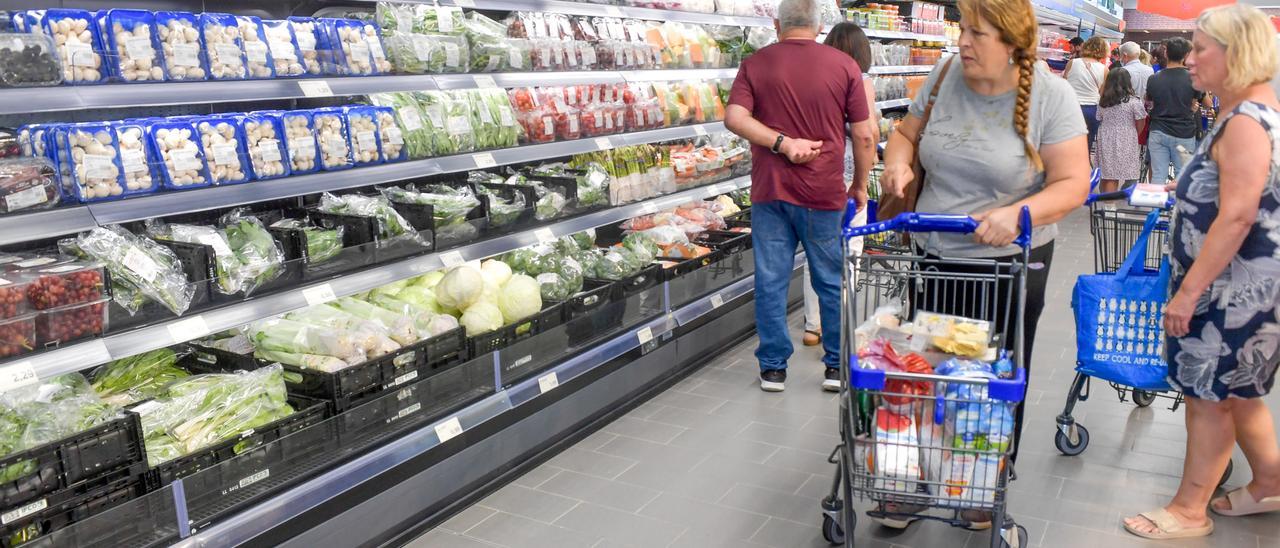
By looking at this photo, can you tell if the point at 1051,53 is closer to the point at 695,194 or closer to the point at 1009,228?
the point at 695,194

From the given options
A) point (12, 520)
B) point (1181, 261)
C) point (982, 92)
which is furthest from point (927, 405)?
point (12, 520)

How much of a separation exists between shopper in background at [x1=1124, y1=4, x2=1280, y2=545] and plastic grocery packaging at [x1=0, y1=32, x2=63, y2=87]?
3096 mm

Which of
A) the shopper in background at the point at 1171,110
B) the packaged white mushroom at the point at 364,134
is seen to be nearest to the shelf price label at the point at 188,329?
the packaged white mushroom at the point at 364,134

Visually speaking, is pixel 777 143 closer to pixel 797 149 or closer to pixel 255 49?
pixel 797 149

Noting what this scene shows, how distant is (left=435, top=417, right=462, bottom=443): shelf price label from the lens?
3232 mm

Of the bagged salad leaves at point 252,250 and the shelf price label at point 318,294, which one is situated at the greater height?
the bagged salad leaves at point 252,250

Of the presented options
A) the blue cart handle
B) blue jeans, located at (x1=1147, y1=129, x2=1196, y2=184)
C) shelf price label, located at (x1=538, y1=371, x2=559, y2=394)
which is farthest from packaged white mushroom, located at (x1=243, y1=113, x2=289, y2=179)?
blue jeans, located at (x1=1147, y1=129, x2=1196, y2=184)

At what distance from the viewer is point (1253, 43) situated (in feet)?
8.70

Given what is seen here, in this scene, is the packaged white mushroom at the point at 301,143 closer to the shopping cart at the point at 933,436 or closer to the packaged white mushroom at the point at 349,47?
the packaged white mushroom at the point at 349,47

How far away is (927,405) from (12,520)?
206 centimetres

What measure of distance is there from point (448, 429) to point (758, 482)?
1127 millimetres

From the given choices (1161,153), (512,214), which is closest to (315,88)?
(512,214)

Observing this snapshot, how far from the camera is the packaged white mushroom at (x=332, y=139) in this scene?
3.24 m

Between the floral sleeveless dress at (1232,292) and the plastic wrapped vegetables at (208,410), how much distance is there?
2.72 m
